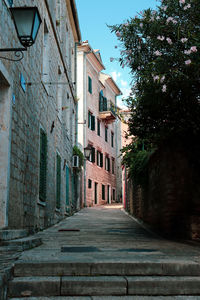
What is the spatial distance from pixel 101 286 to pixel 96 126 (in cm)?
2598

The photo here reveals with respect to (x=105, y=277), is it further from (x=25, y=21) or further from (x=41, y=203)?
(x=41, y=203)

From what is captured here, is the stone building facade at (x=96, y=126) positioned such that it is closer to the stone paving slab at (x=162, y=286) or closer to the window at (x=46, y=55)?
the window at (x=46, y=55)

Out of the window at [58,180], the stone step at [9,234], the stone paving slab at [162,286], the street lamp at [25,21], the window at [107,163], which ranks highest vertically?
the window at [107,163]

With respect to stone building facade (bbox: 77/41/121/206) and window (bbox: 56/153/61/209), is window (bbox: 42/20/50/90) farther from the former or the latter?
stone building facade (bbox: 77/41/121/206)

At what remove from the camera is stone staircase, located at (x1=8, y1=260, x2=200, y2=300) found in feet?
12.0

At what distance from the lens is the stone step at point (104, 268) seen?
3.94m

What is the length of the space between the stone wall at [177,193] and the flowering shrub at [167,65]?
650mm

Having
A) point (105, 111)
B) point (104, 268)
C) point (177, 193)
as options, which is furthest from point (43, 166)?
point (105, 111)

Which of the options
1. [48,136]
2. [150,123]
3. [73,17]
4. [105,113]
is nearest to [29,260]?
[150,123]

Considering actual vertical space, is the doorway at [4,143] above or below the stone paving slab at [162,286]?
above

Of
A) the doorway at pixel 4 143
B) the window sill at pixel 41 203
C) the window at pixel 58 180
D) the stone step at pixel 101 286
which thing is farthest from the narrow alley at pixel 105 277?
the window at pixel 58 180

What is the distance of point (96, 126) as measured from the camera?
96.8 feet

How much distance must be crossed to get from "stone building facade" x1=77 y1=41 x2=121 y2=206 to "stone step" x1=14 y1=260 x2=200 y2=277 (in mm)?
19409

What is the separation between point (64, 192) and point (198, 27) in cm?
970
